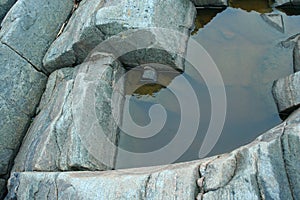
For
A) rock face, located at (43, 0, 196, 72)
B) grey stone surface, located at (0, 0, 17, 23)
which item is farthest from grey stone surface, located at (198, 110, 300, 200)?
grey stone surface, located at (0, 0, 17, 23)

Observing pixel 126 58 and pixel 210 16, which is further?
pixel 210 16

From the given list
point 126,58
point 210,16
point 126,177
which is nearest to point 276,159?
point 126,177

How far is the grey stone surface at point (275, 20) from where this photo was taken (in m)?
7.14

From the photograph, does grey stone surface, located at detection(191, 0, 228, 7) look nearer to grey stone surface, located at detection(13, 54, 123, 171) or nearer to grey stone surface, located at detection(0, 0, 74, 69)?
grey stone surface, located at detection(13, 54, 123, 171)

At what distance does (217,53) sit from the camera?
6926 millimetres

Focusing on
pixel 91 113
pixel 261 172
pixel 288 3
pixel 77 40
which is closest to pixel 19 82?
pixel 77 40

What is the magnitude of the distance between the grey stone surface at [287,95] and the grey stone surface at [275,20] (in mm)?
1514

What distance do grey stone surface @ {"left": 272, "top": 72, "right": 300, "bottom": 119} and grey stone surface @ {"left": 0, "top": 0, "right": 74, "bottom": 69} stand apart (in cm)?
513

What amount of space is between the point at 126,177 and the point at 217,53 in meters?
3.29

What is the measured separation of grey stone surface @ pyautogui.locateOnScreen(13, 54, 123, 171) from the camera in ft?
19.7

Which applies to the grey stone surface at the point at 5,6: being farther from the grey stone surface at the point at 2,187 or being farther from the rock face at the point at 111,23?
the grey stone surface at the point at 2,187

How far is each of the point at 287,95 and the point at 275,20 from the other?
2059mm

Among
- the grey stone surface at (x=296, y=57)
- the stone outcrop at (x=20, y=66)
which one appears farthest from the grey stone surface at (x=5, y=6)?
the grey stone surface at (x=296, y=57)

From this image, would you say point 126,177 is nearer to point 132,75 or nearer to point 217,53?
point 132,75
